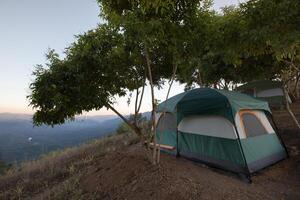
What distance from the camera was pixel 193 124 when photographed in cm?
871

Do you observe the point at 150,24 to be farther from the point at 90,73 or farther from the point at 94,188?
the point at 94,188

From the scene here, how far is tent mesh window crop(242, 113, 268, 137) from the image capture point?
755cm

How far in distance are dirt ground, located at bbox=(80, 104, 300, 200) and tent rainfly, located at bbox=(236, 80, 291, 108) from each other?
14.1 meters

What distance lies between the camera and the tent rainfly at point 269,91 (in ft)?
68.2

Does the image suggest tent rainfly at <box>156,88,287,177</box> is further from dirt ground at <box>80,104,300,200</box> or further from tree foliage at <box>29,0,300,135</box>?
tree foliage at <box>29,0,300,135</box>

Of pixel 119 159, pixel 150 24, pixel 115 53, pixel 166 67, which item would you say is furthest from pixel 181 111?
pixel 150 24

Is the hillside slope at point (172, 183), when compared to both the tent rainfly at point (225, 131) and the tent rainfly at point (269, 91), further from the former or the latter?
the tent rainfly at point (269, 91)

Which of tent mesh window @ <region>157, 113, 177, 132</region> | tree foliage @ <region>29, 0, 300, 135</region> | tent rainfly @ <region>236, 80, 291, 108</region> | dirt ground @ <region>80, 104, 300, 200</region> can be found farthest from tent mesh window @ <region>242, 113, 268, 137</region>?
tent rainfly @ <region>236, 80, 291, 108</region>

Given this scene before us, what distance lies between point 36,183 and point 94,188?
4.47 m

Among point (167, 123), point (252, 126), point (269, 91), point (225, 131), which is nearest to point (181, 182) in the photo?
point (225, 131)

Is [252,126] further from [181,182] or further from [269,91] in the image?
[269,91]

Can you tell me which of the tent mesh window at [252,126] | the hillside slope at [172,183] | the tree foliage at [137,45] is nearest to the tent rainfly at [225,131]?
the tent mesh window at [252,126]

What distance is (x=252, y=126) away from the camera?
771 centimetres

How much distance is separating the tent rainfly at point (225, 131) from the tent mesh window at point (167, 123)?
79 mm
